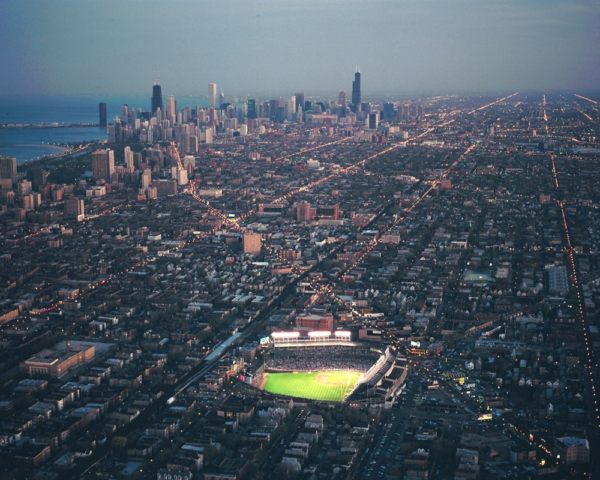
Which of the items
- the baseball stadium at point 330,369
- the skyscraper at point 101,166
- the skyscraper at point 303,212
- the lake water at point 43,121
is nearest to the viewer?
the baseball stadium at point 330,369

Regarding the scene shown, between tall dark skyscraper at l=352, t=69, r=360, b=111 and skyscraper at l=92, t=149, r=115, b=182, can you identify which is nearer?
skyscraper at l=92, t=149, r=115, b=182

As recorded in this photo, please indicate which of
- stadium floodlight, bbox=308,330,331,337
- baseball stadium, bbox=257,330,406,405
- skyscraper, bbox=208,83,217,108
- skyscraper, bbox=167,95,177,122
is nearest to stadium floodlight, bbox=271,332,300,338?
baseball stadium, bbox=257,330,406,405

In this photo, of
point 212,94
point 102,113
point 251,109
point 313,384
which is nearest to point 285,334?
point 313,384

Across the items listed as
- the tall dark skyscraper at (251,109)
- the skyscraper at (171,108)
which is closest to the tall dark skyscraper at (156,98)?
the skyscraper at (171,108)

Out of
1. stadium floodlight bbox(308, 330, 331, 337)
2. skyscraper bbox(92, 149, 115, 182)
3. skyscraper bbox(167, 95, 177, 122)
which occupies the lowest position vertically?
stadium floodlight bbox(308, 330, 331, 337)

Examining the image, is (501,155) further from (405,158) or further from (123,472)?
(123,472)

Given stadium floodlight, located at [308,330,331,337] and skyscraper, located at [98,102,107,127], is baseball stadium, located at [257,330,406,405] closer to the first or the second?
stadium floodlight, located at [308,330,331,337]

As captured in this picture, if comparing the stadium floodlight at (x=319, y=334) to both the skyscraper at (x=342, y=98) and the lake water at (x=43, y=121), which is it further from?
the skyscraper at (x=342, y=98)

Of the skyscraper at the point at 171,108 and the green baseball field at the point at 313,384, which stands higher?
the skyscraper at the point at 171,108

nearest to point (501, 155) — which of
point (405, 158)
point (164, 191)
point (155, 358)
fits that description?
point (405, 158)

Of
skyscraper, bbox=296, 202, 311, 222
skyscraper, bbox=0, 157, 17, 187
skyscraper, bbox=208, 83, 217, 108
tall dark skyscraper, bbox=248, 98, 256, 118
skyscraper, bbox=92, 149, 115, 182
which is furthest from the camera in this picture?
skyscraper, bbox=208, 83, 217, 108
